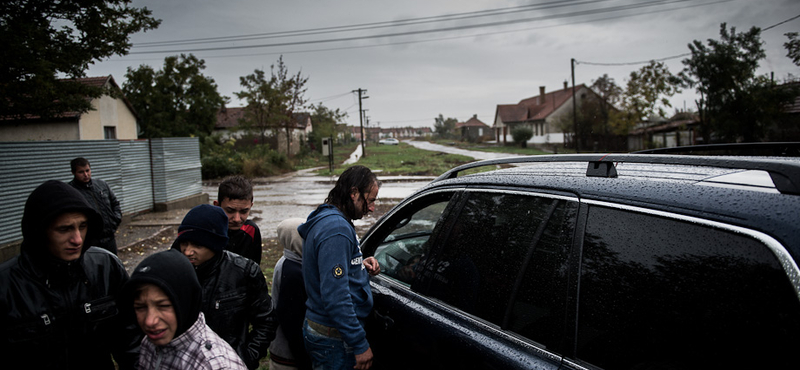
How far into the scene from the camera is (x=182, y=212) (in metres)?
13.0

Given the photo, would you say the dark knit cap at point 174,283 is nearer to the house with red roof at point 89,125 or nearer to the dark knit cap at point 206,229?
the dark knit cap at point 206,229

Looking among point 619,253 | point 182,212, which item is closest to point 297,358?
point 619,253

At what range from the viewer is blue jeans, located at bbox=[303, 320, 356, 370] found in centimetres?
234

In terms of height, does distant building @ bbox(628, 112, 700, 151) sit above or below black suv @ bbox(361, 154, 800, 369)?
above

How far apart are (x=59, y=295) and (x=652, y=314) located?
223 centimetres

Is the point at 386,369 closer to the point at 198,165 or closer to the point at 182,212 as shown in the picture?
the point at 182,212

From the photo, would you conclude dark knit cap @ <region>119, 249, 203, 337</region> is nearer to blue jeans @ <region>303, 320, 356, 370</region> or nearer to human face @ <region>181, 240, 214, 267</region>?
human face @ <region>181, 240, 214, 267</region>

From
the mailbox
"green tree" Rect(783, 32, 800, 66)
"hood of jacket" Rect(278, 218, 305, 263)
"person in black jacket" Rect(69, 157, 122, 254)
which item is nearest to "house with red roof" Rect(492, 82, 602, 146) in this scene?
"green tree" Rect(783, 32, 800, 66)

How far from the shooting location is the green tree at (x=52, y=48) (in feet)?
30.9

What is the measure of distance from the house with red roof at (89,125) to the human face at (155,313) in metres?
21.5

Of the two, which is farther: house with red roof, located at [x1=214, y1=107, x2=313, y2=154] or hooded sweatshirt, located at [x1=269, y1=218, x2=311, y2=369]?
house with red roof, located at [x1=214, y1=107, x2=313, y2=154]

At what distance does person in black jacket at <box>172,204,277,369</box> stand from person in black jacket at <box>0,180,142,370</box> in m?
0.37

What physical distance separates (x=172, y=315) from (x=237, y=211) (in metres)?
1.64

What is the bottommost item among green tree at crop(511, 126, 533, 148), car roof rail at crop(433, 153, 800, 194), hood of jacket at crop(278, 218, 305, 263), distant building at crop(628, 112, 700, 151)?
hood of jacket at crop(278, 218, 305, 263)
